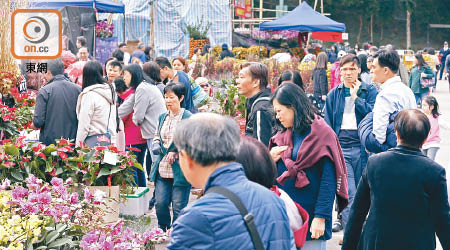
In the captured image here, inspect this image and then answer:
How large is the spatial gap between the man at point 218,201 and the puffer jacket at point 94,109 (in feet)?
13.6

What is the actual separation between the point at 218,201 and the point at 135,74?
5.64m

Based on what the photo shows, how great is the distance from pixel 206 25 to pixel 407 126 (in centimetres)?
2354

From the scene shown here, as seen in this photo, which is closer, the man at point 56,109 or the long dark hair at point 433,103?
the man at point 56,109

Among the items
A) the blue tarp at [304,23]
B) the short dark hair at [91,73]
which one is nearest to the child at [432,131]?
the short dark hair at [91,73]

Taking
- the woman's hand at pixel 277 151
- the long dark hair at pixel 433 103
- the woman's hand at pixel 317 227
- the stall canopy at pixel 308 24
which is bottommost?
the woman's hand at pixel 317 227

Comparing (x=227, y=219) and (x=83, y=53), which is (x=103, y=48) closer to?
(x=83, y=53)

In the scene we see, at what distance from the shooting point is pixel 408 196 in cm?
375

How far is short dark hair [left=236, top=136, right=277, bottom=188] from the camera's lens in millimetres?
2854

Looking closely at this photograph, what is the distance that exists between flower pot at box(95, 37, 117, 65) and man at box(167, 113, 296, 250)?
15334 mm

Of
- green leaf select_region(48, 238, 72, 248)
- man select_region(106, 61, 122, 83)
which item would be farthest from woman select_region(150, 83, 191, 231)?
man select_region(106, 61, 122, 83)

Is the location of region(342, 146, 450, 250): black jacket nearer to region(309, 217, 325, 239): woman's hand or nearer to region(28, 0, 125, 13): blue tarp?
region(309, 217, 325, 239): woman's hand

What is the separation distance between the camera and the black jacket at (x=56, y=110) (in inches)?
261

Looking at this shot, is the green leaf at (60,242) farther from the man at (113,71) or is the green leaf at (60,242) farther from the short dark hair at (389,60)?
the man at (113,71)

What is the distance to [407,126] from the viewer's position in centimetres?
380
